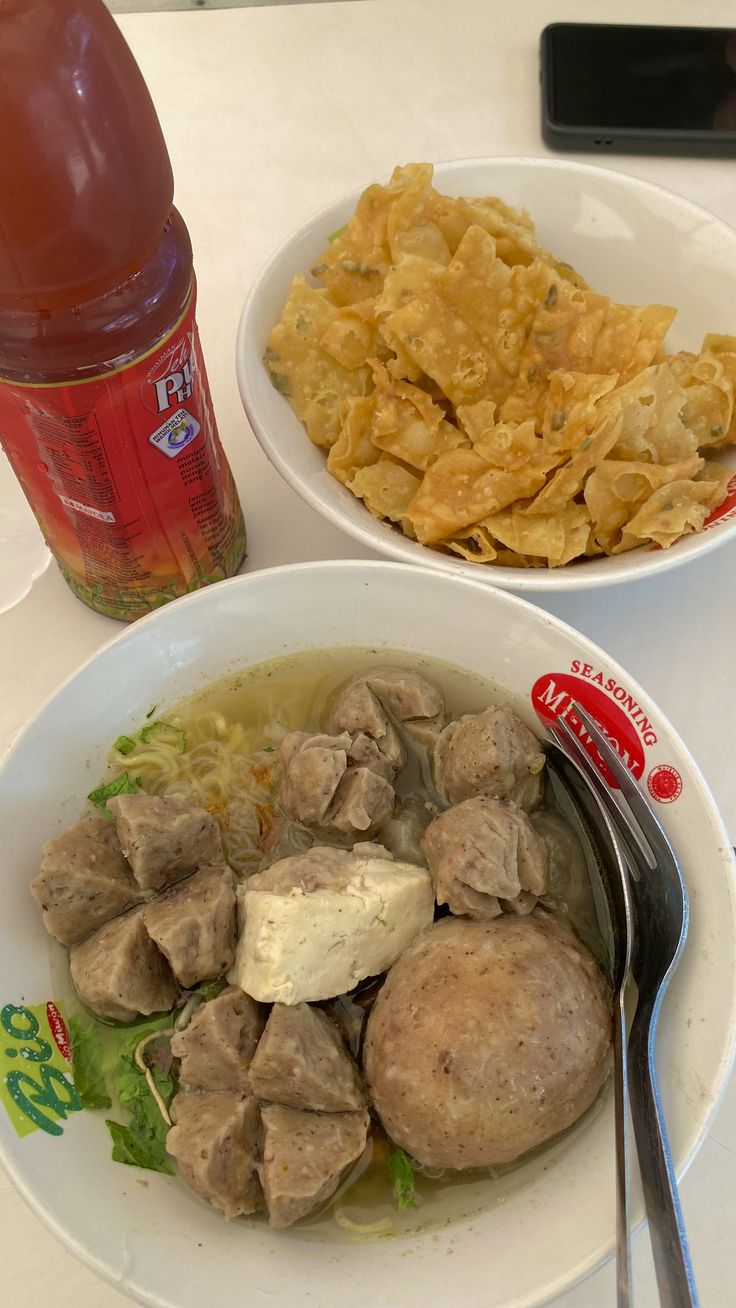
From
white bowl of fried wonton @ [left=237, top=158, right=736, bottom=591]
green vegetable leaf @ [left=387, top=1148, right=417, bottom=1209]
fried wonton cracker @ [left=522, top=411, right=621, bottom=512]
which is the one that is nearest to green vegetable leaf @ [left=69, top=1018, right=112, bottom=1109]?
green vegetable leaf @ [left=387, top=1148, right=417, bottom=1209]

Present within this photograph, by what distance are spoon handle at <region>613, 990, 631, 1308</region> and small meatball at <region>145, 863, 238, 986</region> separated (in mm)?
478

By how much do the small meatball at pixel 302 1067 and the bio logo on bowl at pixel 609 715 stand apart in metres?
0.48

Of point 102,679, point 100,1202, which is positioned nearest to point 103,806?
point 102,679

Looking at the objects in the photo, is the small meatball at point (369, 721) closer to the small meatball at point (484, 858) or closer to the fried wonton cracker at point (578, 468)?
the small meatball at point (484, 858)

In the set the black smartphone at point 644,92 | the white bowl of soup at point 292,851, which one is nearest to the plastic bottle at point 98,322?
the white bowl of soup at point 292,851

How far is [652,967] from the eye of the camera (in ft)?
3.77

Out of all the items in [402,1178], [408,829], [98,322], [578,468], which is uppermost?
[98,322]

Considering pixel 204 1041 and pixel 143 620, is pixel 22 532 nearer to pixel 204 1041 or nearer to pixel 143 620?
pixel 143 620

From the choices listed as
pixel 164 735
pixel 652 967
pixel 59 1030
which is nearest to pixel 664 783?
pixel 652 967

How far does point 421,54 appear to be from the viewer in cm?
248

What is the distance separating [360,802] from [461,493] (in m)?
0.55

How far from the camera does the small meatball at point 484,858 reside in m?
1.20

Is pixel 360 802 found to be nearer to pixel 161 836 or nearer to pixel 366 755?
pixel 366 755

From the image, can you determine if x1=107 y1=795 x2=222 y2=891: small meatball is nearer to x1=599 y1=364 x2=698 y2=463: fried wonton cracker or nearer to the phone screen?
x1=599 y1=364 x2=698 y2=463: fried wonton cracker
